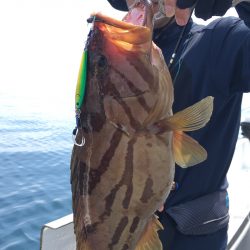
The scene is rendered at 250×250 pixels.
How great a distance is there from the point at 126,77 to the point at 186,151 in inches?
13.6

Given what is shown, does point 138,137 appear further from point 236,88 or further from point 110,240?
point 236,88

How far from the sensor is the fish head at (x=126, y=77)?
4.47ft

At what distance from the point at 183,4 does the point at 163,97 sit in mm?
501

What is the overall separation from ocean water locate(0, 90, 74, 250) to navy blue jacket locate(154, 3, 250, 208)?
417cm

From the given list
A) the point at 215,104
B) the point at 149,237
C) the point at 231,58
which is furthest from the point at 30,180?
the point at 149,237

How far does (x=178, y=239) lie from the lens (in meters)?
2.18

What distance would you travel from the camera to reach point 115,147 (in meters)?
1.39

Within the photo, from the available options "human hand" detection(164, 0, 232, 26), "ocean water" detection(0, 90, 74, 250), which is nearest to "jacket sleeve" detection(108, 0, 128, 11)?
"human hand" detection(164, 0, 232, 26)

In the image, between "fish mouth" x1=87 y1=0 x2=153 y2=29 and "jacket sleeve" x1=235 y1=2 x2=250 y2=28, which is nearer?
"fish mouth" x1=87 y1=0 x2=153 y2=29

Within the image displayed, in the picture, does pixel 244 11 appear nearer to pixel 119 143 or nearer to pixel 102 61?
pixel 102 61

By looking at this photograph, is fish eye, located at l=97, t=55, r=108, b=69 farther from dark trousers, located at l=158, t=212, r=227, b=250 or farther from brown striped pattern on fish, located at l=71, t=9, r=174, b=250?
dark trousers, located at l=158, t=212, r=227, b=250

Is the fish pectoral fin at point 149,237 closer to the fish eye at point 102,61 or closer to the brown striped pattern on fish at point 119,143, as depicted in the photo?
the brown striped pattern on fish at point 119,143

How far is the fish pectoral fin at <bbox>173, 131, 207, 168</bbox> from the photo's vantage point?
1.42 meters

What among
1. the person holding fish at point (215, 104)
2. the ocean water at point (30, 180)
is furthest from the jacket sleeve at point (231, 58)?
the ocean water at point (30, 180)
